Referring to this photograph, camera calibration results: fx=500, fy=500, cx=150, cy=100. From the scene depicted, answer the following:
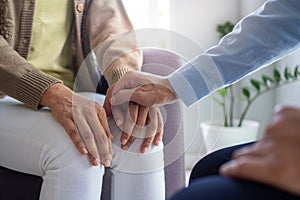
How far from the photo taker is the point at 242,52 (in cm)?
91

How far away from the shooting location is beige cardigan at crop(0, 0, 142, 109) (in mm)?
1016

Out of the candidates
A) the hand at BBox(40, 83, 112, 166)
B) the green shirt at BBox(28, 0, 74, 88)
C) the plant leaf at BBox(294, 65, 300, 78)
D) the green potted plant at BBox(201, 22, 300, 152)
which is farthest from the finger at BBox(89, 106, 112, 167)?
the plant leaf at BBox(294, 65, 300, 78)

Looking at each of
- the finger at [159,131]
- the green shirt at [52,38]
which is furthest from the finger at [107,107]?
the green shirt at [52,38]

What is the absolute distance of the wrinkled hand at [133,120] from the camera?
3.33 ft

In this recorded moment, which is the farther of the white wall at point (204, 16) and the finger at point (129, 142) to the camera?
the white wall at point (204, 16)

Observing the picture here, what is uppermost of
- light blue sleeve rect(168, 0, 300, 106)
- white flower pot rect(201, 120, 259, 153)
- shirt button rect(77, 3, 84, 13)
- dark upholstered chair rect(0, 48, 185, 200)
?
shirt button rect(77, 3, 84, 13)

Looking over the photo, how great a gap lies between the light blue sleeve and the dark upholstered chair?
142mm

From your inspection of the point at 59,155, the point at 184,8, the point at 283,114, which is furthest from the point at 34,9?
the point at 184,8

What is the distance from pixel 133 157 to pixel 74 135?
0.15 m

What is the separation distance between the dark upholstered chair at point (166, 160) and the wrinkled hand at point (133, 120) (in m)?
0.05

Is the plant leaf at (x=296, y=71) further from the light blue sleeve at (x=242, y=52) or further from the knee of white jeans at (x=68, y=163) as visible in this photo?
the knee of white jeans at (x=68, y=163)

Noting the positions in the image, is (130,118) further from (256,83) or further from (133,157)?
(256,83)

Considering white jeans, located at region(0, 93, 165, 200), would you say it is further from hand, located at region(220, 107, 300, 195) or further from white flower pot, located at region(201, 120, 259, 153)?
white flower pot, located at region(201, 120, 259, 153)

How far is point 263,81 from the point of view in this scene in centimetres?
225
